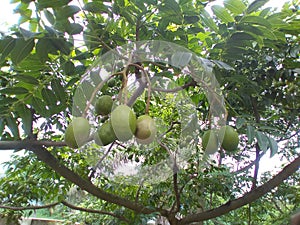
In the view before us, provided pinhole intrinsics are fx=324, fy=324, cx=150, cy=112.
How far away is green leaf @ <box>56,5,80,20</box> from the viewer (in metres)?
0.74

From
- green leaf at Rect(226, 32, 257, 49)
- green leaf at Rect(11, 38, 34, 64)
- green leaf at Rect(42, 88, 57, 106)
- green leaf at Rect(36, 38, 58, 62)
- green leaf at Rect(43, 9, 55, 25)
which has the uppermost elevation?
green leaf at Rect(42, 88, 57, 106)

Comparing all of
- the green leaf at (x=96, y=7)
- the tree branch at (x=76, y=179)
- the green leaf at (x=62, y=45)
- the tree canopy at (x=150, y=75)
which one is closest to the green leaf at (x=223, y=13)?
the tree canopy at (x=150, y=75)

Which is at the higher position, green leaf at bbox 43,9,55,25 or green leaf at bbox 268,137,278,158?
green leaf at bbox 43,9,55,25

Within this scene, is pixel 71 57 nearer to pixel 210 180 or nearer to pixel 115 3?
pixel 115 3

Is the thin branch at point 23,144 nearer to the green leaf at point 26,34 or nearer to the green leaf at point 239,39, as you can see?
the green leaf at point 26,34

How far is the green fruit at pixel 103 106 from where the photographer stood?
0.62 meters

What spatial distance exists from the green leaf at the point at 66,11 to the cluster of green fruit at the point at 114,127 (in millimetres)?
248

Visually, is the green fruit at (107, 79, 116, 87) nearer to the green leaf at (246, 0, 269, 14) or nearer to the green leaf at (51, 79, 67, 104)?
the green leaf at (51, 79, 67, 104)

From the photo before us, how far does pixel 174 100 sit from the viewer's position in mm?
795

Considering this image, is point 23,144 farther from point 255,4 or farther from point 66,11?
point 255,4

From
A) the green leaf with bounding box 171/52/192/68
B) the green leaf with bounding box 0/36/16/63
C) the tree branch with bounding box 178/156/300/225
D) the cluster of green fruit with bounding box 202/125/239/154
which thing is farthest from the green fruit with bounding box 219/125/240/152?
the tree branch with bounding box 178/156/300/225

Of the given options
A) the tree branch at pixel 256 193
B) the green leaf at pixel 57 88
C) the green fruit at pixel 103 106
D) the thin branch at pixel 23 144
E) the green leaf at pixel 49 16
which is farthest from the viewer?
the tree branch at pixel 256 193

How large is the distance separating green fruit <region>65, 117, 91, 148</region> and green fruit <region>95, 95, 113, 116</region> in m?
0.04

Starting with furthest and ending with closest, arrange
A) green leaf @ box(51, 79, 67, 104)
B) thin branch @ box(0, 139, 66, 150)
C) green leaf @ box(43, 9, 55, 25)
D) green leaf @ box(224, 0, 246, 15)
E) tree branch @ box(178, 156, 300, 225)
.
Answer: tree branch @ box(178, 156, 300, 225)
thin branch @ box(0, 139, 66, 150)
green leaf @ box(51, 79, 67, 104)
green leaf @ box(224, 0, 246, 15)
green leaf @ box(43, 9, 55, 25)
